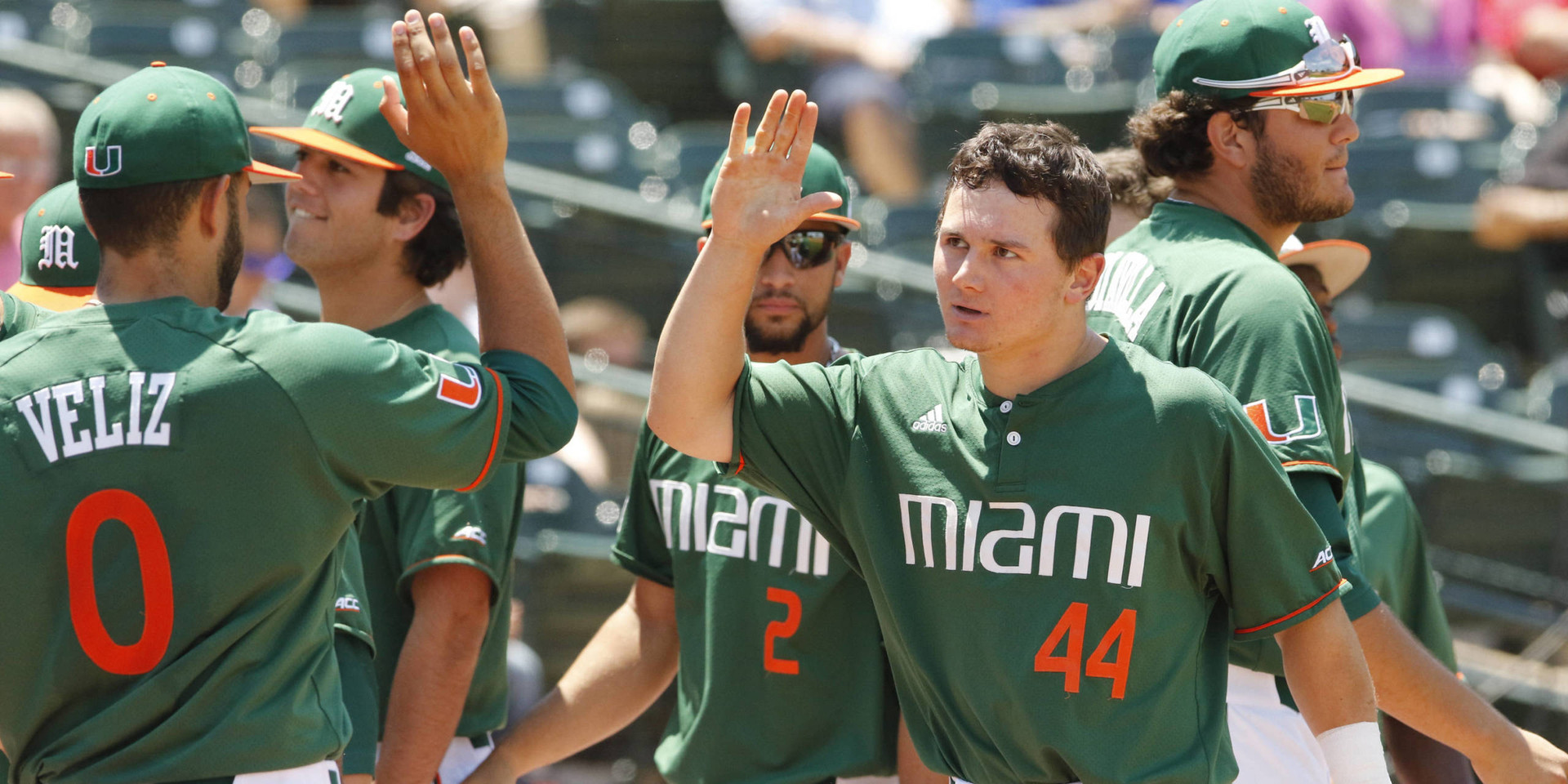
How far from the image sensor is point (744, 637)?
3225 mm

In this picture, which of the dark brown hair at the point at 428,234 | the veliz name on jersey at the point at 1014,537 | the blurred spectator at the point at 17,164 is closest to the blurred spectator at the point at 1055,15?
the blurred spectator at the point at 17,164

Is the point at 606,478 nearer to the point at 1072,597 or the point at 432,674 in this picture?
the point at 432,674

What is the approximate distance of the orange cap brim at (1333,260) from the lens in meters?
3.71

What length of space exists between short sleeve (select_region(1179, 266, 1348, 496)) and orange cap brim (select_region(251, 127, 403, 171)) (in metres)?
1.73

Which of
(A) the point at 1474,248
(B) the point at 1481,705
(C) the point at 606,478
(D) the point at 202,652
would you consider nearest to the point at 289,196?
(D) the point at 202,652

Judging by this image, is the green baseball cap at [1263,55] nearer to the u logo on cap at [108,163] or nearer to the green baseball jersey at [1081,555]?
the green baseball jersey at [1081,555]

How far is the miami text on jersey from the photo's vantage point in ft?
9.91

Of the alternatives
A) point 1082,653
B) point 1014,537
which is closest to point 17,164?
point 1014,537

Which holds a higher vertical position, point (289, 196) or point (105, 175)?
point (105, 175)

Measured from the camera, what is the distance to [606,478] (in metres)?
6.40

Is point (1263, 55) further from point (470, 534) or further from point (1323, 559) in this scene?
point (470, 534)

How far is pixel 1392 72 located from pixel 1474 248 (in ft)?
17.7

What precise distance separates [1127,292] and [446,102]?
135 cm

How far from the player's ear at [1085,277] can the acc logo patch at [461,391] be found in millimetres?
947
